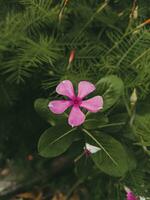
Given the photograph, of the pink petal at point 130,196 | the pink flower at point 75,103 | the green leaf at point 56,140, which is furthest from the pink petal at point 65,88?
the pink petal at point 130,196

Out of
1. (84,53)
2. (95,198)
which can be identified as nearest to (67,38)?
(84,53)

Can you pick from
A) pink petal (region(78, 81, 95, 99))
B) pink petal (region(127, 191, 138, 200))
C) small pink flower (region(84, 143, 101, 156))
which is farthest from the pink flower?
pink petal (region(127, 191, 138, 200))

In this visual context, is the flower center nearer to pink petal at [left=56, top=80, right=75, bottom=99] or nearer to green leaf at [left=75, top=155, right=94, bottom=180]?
pink petal at [left=56, top=80, right=75, bottom=99]

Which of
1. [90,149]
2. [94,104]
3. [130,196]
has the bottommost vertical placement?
[130,196]

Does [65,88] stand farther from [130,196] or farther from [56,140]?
[130,196]

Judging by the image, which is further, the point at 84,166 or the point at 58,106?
the point at 84,166

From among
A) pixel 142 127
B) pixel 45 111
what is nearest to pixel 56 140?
pixel 45 111

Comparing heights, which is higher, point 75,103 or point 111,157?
point 75,103
